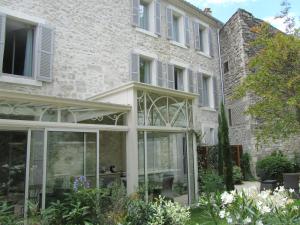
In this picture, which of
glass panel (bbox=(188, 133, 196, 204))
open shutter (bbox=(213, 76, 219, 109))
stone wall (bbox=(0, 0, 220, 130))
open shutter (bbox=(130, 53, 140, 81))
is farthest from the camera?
open shutter (bbox=(213, 76, 219, 109))

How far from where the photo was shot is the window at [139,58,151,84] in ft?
38.6

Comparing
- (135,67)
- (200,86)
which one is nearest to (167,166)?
(135,67)

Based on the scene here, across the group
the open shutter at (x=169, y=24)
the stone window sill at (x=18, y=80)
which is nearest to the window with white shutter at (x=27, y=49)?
the stone window sill at (x=18, y=80)

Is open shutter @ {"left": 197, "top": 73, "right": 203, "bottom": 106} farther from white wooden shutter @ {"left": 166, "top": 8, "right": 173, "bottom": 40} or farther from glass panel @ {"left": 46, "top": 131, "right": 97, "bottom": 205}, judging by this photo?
glass panel @ {"left": 46, "top": 131, "right": 97, "bottom": 205}

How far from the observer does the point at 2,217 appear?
14.0 feet

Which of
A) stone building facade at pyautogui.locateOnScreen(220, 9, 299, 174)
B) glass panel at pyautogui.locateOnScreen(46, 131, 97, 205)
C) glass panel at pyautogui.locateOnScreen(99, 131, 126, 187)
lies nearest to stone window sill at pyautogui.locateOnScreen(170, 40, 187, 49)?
stone building facade at pyautogui.locateOnScreen(220, 9, 299, 174)

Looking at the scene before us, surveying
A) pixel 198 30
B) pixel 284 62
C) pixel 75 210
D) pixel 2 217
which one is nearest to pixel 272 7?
pixel 284 62

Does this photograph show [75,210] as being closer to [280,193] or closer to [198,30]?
[280,193]

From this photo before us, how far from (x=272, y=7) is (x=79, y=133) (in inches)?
302

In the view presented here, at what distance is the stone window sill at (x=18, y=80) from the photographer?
761cm

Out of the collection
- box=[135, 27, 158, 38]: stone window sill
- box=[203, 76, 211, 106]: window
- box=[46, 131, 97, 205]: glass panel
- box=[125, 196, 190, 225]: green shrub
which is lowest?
box=[125, 196, 190, 225]: green shrub

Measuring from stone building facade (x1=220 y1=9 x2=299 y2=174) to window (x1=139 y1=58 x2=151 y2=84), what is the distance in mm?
4889

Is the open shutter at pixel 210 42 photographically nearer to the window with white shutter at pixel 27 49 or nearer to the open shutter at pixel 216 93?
the open shutter at pixel 216 93

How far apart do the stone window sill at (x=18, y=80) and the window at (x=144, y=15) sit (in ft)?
18.3
